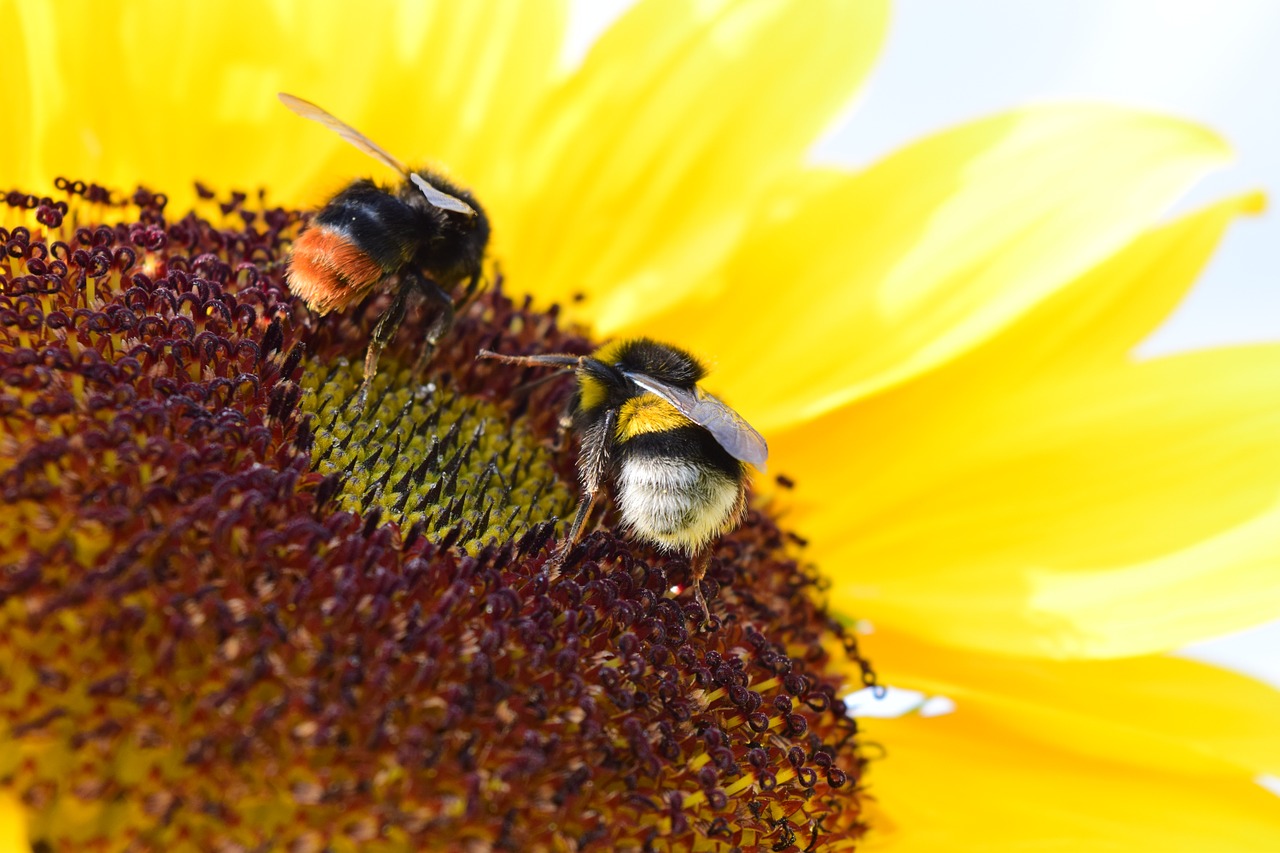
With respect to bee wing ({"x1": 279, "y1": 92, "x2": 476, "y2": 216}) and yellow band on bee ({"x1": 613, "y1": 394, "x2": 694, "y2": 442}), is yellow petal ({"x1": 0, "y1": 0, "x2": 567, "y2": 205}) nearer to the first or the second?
bee wing ({"x1": 279, "y1": 92, "x2": 476, "y2": 216})

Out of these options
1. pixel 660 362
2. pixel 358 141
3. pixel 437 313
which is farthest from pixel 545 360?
pixel 358 141

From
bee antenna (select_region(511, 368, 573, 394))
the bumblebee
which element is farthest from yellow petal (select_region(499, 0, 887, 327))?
the bumblebee

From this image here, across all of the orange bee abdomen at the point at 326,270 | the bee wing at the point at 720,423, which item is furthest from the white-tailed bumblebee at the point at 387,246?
the bee wing at the point at 720,423

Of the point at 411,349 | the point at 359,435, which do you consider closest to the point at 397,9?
the point at 411,349

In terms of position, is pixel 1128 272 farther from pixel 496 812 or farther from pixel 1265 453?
pixel 496 812

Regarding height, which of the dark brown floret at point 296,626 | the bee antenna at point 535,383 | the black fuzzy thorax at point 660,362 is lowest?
the dark brown floret at point 296,626

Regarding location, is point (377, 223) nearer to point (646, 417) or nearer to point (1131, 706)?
point (646, 417)

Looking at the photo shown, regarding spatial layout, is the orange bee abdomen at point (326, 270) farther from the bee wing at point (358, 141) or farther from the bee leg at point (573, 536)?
the bee leg at point (573, 536)
